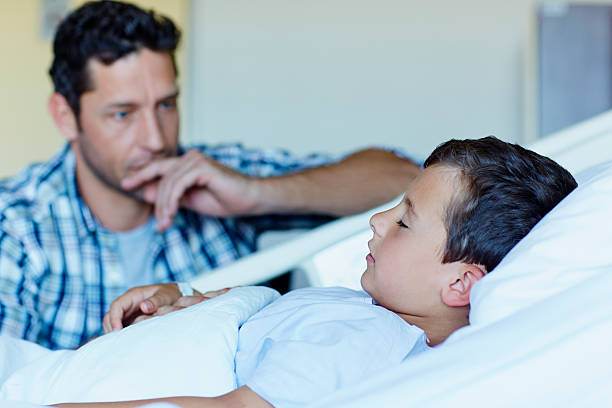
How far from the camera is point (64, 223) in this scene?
59.7 inches

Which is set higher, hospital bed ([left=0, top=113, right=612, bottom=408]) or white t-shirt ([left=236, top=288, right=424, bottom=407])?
hospital bed ([left=0, top=113, right=612, bottom=408])

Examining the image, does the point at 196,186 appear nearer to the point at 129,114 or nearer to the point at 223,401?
the point at 129,114

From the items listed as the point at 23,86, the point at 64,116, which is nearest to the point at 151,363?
the point at 64,116

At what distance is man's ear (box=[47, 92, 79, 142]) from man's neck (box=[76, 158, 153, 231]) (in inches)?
3.1

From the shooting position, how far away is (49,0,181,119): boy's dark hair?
1.56 meters

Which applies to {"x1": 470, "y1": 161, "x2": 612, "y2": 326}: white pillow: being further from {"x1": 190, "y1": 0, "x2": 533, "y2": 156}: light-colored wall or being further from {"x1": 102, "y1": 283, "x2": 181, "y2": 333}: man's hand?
{"x1": 190, "y1": 0, "x2": 533, "y2": 156}: light-colored wall

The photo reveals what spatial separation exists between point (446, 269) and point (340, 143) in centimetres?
229

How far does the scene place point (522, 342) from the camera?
0.54m

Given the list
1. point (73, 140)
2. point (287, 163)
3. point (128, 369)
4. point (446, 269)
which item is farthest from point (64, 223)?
point (446, 269)

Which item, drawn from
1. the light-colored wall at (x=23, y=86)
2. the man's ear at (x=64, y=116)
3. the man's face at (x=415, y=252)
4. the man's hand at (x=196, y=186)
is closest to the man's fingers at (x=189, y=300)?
the man's face at (x=415, y=252)

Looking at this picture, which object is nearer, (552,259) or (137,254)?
(552,259)

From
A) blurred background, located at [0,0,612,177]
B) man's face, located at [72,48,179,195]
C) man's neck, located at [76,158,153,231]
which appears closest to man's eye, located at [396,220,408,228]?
man's face, located at [72,48,179,195]

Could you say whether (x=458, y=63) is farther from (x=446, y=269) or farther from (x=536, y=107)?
(x=446, y=269)

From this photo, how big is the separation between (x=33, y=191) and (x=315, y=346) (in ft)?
3.50
